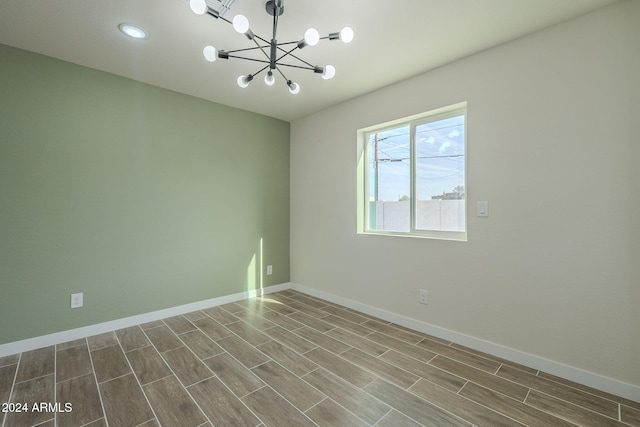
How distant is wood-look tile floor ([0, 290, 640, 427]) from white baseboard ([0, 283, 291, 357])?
10 centimetres

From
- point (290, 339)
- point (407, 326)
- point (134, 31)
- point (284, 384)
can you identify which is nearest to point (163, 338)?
point (290, 339)

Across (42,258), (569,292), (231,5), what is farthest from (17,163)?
(569,292)

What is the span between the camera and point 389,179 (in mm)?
3299

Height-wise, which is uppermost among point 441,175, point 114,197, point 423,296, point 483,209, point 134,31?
point 134,31

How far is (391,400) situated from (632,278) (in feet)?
5.55

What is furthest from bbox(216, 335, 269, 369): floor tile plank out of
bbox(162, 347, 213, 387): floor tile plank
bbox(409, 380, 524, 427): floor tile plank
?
bbox(409, 380, 524, 427): floor tile plank

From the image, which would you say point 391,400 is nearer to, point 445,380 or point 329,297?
point 445,380

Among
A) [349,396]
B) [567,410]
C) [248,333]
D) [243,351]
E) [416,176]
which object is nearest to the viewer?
[567,410]

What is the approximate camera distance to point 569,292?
2.00 m

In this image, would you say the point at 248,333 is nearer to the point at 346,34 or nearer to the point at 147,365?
the point at 147,365

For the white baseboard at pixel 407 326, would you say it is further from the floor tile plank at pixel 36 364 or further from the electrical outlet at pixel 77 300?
the electrical outlet at pixel 77 300

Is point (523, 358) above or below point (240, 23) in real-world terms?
below

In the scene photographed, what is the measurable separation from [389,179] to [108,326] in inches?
129

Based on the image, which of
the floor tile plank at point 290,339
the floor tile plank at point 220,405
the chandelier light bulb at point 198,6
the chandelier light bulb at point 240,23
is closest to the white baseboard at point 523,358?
the floor tile plank at point 290,339
